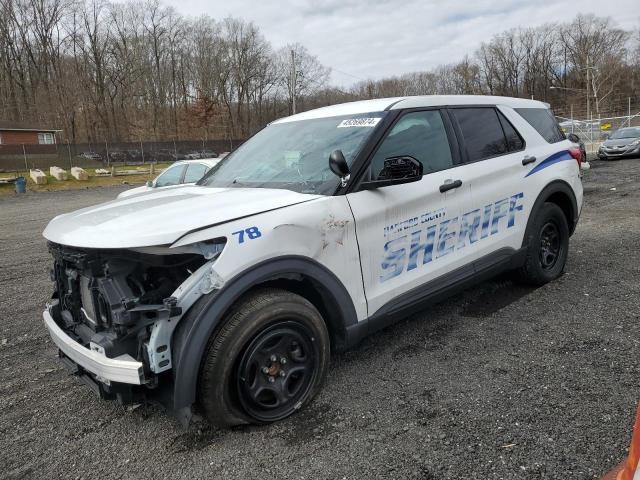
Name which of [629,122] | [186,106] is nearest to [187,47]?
[186,106]

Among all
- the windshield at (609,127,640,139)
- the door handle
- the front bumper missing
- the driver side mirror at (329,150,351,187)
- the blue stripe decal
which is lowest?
the front bumper missing

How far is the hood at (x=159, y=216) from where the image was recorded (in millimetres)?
2406

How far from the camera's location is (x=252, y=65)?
66812 millimetres

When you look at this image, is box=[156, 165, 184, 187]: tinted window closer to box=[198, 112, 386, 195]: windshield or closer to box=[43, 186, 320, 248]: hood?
box=[198, 112, 386, 195]: windshield

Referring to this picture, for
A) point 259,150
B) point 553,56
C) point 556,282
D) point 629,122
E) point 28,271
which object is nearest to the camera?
point 259,150

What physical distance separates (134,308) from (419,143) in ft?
7.42

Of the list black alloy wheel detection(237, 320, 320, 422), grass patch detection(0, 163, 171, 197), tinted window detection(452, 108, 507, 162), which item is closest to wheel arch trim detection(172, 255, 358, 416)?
black alloy wheel detection(237, 320, 320, 422)

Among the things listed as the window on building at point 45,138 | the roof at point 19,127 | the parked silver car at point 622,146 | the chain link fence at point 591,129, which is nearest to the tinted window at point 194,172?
the parked silver car at point 622,146

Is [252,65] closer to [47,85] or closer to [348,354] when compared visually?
[47,85]

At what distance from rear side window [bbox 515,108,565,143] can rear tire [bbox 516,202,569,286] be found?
68cm

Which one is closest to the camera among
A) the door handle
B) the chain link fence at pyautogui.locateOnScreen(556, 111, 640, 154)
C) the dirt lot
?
the dirt lot

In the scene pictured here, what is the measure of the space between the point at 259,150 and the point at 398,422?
2295mm

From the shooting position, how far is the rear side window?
4582mm

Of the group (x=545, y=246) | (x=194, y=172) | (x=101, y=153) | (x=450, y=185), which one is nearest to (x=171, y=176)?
(x=194, y=172)
